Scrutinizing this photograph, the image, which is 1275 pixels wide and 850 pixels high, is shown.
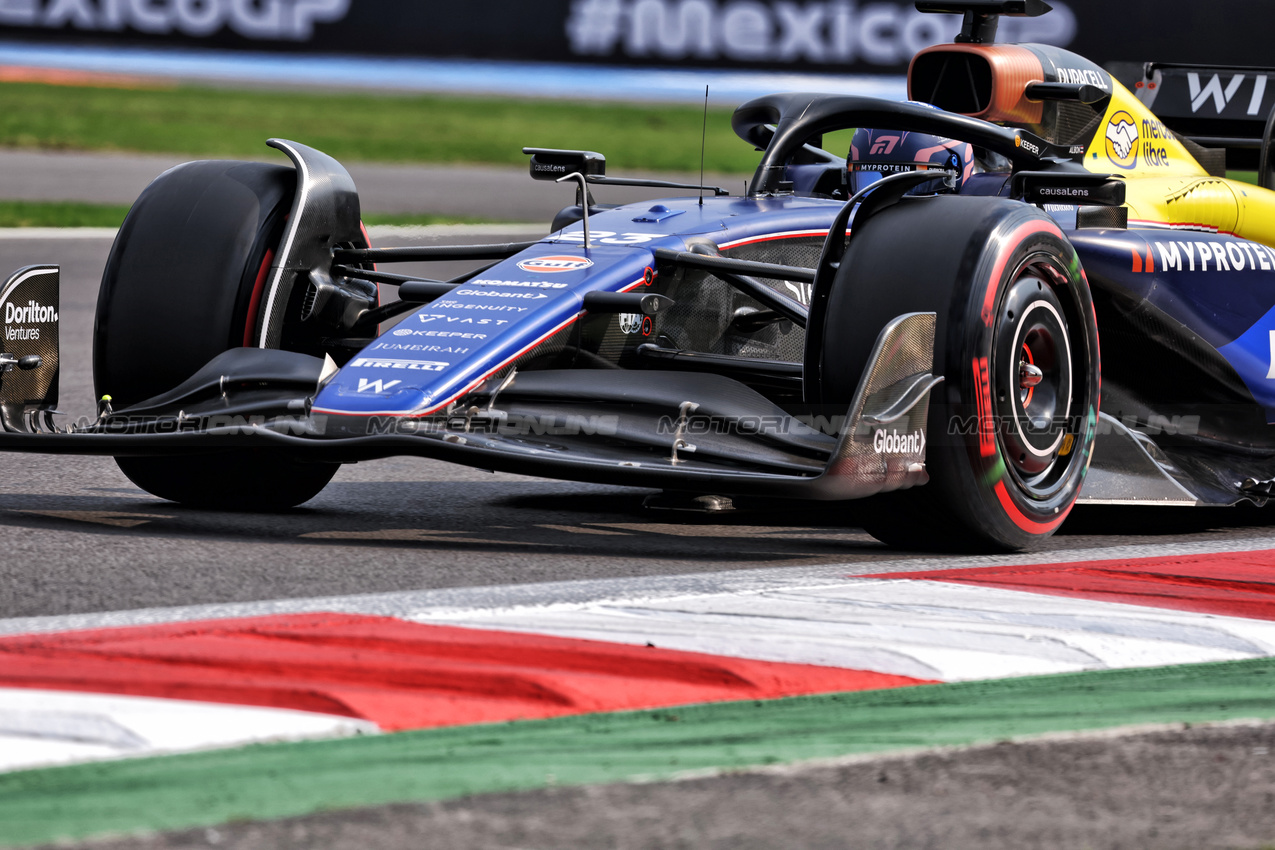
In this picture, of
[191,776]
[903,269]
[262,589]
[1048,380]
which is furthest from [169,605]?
[1048,380]

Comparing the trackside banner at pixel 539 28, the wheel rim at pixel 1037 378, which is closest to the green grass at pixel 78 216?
the trackside banner at pixel 539 28

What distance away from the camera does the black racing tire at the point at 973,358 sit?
5293 millimetres

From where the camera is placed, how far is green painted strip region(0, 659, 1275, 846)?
2.85 m

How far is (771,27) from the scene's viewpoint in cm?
2614

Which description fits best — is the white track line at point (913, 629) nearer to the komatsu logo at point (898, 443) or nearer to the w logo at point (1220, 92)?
the komatsu logo at point (898, 443)

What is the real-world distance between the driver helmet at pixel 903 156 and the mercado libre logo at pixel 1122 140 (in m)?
0.51

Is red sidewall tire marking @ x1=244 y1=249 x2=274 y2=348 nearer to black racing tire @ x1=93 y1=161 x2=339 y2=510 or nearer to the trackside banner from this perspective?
black racing tire @ x1=93 y1=161 x2=339 y2=510

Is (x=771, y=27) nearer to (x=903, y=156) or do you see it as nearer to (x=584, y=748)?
(x=903, y=156)

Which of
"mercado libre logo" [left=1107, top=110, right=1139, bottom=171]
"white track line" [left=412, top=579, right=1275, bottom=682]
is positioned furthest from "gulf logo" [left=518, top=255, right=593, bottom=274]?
"mercado libre logo" [left=1107, top=110, right=1139, bottom=171]

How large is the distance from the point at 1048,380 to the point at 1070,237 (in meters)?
0.68

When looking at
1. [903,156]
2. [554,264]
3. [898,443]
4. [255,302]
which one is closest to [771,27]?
[903,156]

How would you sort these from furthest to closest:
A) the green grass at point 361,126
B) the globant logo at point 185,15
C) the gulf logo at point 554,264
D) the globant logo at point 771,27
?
the globant logo at point 771,27
the green grass at point 361,126
the globant logo at point 185,15
the gulf logo at point 554,264

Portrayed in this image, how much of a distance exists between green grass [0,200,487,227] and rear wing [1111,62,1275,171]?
31.7 feet

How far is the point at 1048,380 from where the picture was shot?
5.71 metres
